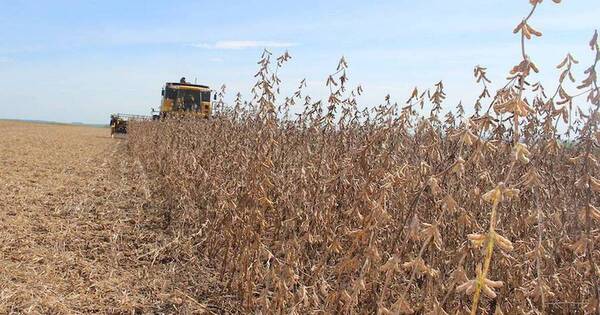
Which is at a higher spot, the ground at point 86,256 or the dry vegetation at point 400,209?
the dry vegetation at point 400,209

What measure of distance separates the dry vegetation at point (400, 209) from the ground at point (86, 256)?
0.28 m

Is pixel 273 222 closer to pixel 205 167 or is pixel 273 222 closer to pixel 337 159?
pixel 337 159

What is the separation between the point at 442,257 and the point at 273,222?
1.48 meters

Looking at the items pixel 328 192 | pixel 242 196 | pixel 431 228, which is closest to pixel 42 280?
pixel 242 196

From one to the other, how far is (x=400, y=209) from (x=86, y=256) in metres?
2.94

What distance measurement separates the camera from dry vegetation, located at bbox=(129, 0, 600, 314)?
4.79ft

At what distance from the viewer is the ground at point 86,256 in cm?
350

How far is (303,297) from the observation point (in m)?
2.50

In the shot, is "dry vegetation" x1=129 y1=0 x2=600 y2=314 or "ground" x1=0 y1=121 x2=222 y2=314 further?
"ground" x1=0 y1=121 x2=222 y2=314

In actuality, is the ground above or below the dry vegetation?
below

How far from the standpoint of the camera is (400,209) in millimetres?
2588

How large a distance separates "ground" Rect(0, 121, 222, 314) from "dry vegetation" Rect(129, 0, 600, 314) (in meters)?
0.28

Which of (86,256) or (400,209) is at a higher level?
(400,209)

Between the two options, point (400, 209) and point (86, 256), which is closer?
point (400, 209)
